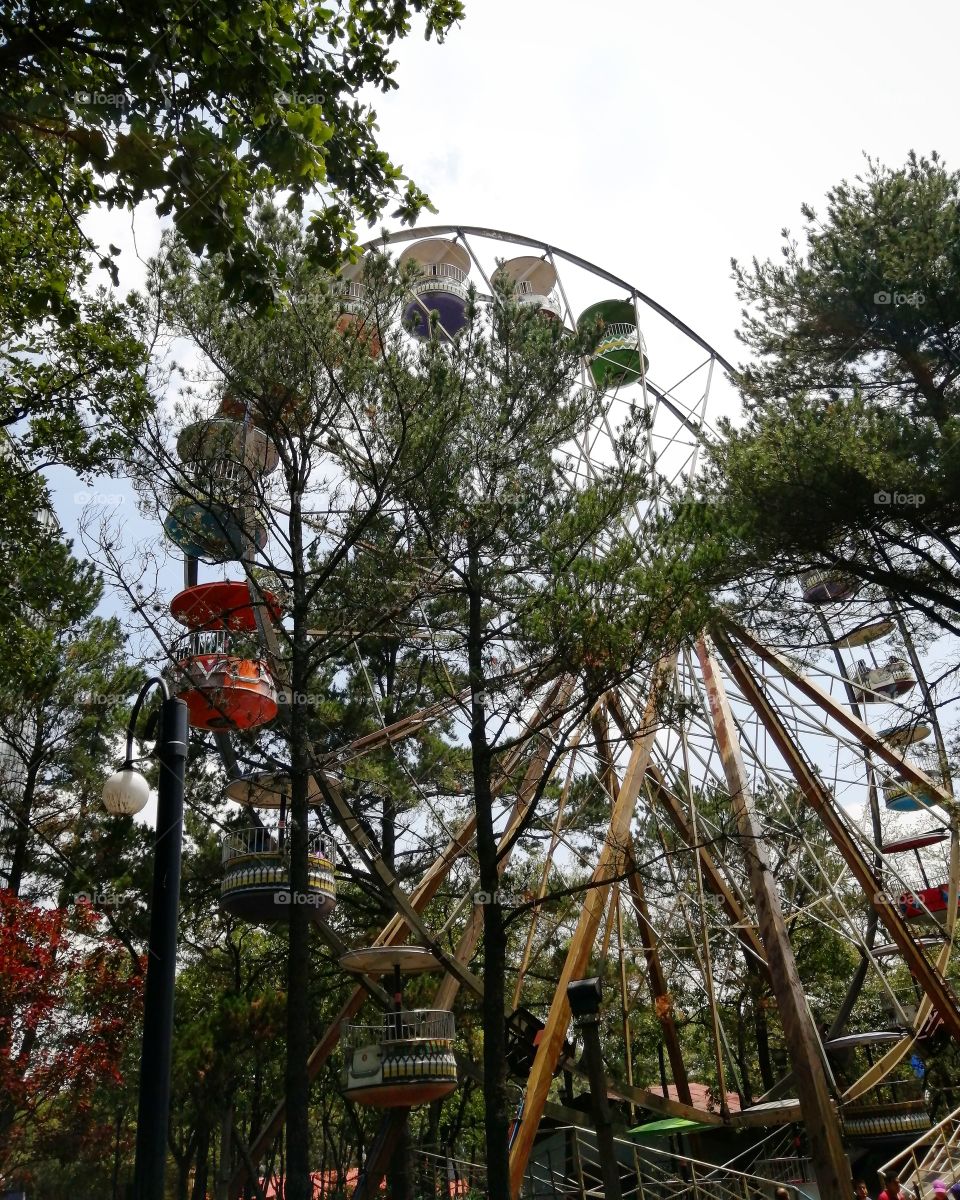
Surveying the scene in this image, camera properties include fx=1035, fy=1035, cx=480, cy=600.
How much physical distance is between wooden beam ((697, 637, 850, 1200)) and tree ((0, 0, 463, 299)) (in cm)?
A: 746

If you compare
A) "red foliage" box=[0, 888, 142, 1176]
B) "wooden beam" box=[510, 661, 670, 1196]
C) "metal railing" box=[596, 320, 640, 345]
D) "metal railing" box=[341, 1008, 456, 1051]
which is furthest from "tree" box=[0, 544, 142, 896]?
"metal railing" box=[596, 320, 640, 345]

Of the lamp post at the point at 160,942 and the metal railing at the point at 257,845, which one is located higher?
the metal railing at the point at 257,845

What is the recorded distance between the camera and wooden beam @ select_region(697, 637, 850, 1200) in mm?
11172

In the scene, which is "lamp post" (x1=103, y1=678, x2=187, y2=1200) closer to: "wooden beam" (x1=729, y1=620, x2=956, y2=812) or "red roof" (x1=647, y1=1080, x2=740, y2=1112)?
"wooden beam" (x1=729, y1=620, x2=956, y2=812)

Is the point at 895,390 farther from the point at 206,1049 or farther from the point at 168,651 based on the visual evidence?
the point at 206,1049

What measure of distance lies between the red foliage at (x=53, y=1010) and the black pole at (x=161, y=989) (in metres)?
9.02

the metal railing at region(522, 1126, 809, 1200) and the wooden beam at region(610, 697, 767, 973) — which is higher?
the wooden beam at region(610, 697, 767, 973)

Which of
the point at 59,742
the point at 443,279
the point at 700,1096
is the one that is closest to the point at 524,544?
the point at 443,279

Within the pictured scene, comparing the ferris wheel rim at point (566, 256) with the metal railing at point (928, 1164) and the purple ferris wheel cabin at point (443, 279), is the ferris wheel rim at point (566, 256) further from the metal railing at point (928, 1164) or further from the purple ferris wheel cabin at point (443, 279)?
the metal railing at point (928, 1164)

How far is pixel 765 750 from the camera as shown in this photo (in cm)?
1753

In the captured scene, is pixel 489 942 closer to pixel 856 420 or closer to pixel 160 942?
pixel 160 942

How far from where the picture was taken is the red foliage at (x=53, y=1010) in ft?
44.4

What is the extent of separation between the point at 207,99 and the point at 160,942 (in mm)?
4831

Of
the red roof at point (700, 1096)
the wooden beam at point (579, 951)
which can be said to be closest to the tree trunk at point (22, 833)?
the wooden beam at point (579, 951)
